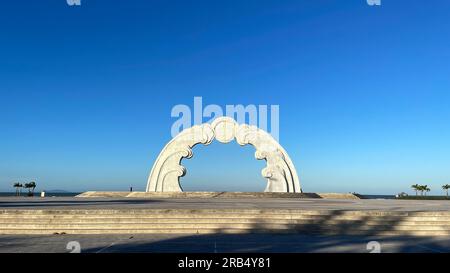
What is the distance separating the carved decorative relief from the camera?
113 ft

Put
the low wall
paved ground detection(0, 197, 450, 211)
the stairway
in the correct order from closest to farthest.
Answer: the stairway < paved ground detection(0, 197, 450, 211) < the low wall

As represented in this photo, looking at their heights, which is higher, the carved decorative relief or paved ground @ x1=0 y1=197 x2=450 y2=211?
the carved decorative relief

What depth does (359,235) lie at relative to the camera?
1023 centimetres

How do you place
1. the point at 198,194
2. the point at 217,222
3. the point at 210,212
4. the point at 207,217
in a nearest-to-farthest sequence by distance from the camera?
the point at 217,222, the point at 207,217, the point at 210,212, the point at 198,194

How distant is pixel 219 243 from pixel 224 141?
2644cm

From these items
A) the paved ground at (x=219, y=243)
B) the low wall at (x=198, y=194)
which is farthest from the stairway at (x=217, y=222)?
the low wall at (x=198, y=194)

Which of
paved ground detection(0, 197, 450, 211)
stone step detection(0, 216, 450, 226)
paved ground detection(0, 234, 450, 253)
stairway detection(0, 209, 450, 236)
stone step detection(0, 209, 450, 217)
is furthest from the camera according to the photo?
paved ground detection(0, 197, 450, 211)

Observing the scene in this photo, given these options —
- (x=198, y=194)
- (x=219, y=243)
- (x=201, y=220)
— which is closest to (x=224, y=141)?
(x=198, y=194)

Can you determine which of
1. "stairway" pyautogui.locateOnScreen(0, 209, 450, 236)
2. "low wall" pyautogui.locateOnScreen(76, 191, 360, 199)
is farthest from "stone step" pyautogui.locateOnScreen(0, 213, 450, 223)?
"low wall" pyautogui.locateOnScreen(76, 191, 360, 199)

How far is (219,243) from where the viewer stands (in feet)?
27.9

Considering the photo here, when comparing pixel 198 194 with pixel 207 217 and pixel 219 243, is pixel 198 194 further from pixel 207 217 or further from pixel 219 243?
pixel 219 243

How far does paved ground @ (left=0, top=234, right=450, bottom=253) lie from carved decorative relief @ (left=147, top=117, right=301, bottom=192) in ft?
81.2

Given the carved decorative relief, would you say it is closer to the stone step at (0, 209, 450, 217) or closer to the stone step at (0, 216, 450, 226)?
the stone step at (0, 209, 450, 217)
